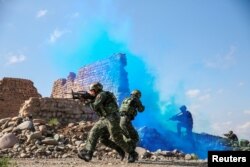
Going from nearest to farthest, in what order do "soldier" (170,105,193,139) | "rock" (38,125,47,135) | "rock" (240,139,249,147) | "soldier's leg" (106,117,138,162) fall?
"soldier's leg" (106,117,138,162), "rock" (240,139,249,147), "rock" (38,125,47,135), "soldier" (170,105,193,139)

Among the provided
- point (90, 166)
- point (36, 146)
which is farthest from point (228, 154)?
point (36, 146)

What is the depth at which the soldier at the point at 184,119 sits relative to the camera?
2783 cm

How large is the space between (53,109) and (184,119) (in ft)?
34.9

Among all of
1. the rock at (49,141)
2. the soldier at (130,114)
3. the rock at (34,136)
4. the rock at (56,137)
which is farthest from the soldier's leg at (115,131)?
the rock at (56,137)

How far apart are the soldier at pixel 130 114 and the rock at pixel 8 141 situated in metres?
4.89

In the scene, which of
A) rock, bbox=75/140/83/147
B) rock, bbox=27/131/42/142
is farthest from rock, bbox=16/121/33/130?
rock, bbox=75/140/83/147

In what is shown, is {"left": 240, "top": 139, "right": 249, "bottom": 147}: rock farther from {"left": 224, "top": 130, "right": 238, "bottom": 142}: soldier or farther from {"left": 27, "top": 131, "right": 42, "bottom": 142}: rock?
{"left": 27, "top": 131, "right": 42, "bottom": 142}: rock

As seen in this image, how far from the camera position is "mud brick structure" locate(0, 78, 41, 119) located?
23.1 meters

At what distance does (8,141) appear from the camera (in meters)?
14.2

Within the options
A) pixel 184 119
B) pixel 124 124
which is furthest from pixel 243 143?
pixel 184 119

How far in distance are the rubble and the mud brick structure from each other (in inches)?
226

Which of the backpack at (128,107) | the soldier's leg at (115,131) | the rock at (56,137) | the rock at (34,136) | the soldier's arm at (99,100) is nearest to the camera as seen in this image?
the soldier's arm at (99,100)

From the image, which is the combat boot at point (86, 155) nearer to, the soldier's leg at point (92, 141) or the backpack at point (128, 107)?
the soldier's leg at point (92, 141)

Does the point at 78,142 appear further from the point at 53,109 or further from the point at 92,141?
the point at 92,141
